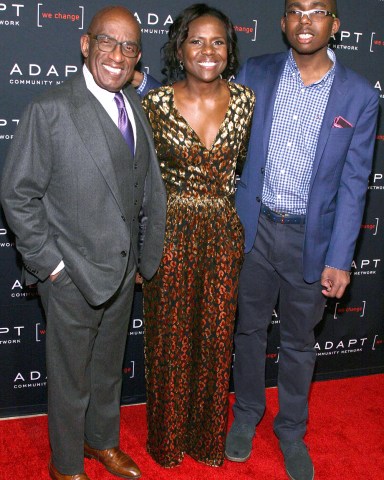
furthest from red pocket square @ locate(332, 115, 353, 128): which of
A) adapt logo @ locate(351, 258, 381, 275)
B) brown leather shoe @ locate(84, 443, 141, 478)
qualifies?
brown leather shoe @ locate(84, 443, 141, 478)

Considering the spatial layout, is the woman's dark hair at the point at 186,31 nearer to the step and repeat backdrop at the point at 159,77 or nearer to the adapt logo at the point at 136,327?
the step and repeat backdrop at the point at 159,77

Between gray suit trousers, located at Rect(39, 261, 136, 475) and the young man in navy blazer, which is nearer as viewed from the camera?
gray suit trousers, located at Rect(39, 261, 136, 475)

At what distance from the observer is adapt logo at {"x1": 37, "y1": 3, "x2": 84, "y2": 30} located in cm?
303

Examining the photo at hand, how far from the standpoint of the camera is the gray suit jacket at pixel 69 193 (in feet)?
7.69

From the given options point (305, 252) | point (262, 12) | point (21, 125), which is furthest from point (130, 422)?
point (262, 12)

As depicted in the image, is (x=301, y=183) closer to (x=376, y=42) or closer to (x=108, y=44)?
(x=108, y=44)

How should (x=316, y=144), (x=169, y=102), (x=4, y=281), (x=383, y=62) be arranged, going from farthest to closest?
(x=383, y=62) → (x=4, y=281) → (x=316, y=144) → (x=169, y=102)

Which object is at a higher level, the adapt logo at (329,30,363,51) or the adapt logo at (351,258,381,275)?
the adapt logo at (329,30,363,51)

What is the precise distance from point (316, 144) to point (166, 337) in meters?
1.07

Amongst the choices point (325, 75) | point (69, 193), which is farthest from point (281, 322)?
point (69, 193)

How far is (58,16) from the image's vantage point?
306 cm

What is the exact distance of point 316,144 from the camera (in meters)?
2.79

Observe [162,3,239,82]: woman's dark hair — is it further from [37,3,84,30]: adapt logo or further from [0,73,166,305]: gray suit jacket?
[37,3,84,30]: adapt logo

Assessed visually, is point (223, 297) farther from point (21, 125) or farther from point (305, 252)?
point (21, 125)
